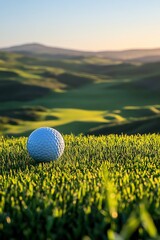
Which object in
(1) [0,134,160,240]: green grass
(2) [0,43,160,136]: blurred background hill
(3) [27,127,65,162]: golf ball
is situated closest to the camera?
(1) [0,134,160,240]: green grass

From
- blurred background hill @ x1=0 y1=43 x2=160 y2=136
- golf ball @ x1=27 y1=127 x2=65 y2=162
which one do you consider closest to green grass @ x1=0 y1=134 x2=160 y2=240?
golf ball @ x1=27 y1=127 x2=65 y2=162

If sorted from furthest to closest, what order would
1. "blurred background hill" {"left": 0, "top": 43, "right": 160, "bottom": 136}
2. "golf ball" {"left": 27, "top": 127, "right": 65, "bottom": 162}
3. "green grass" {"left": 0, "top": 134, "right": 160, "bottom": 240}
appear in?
"blurred background hill" {"left": 0, "top": 43, "right": 160, "bottom": 136} → "golf ball" {"left": 27, "top": 127, "right": 65, "bottom": 162} → "green grass" {"left": 0, "top": 134, "right": 160, "bottom": 240}

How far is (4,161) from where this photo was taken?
37.7 ft

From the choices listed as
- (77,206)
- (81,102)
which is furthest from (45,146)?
(81,102)

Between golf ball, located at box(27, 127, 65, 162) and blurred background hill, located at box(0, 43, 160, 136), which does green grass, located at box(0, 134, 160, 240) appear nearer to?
golf ball, located at box(27, 127, 65, 162)

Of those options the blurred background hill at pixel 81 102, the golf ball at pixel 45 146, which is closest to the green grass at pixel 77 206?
the golf ball at pixel 45 146

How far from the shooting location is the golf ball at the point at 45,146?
1131cm

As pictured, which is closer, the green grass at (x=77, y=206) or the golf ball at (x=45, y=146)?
the green grass at (x=77, y=206)

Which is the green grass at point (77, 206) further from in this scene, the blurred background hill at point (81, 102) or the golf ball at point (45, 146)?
the blurred background hill at point (81, 102)

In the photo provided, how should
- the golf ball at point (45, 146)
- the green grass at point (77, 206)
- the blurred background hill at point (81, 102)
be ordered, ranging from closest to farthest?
the green grass at point (77, 206) → the golf ball at point (45, 146) → the blurred background hill at point (81, 102)

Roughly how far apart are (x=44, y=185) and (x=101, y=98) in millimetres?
53877

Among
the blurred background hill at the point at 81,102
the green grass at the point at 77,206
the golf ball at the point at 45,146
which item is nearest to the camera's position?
the green grass at the point at 77,206

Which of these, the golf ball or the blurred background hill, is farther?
the blurred background hill

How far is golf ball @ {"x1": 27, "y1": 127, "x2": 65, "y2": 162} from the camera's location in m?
11.3
